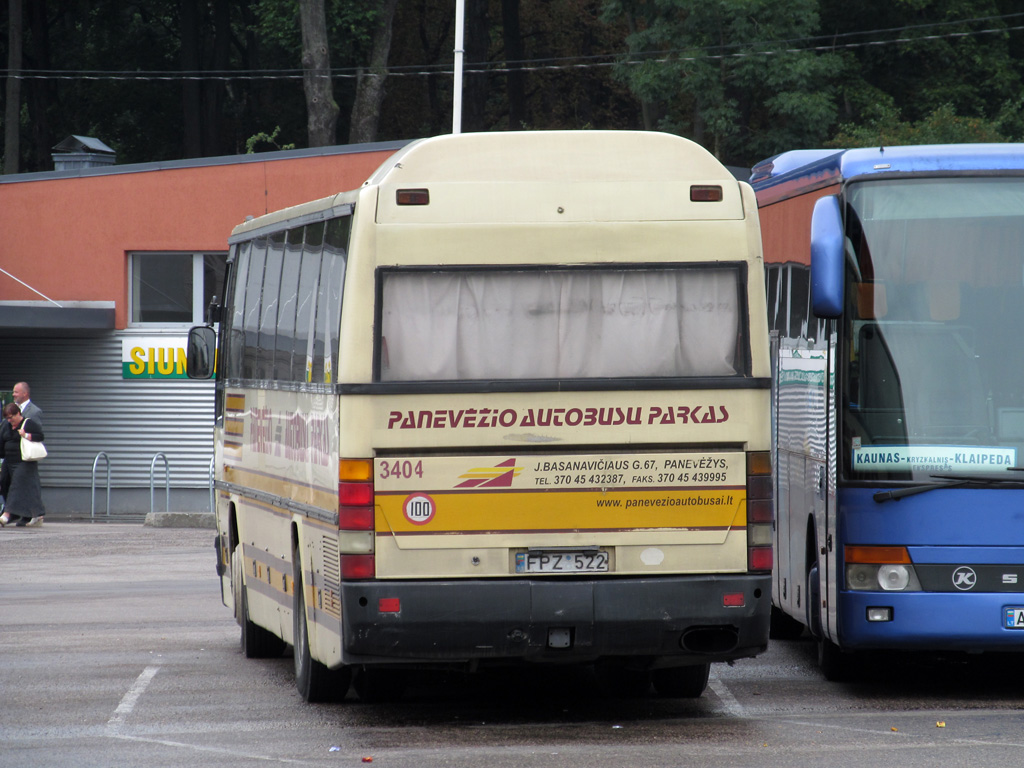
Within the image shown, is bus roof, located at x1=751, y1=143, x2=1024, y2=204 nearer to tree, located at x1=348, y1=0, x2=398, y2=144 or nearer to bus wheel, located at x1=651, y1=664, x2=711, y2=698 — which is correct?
bus wheel, located at x1=651, y1=664, x2=711, y2=698

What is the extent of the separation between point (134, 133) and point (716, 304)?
51.0 metres

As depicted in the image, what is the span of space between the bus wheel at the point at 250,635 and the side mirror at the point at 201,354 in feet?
4.98

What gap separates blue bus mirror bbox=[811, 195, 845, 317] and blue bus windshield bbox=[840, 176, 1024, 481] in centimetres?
28

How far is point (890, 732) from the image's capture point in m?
9.12

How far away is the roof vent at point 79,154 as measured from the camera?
113ft

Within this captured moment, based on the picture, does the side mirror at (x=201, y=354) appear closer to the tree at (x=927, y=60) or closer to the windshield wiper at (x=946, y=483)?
the windshield wiper at (x=946, y=483)

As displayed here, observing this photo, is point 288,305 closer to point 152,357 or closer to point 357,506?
point 357,506

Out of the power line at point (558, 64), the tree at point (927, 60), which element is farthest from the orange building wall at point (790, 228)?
the tree at point (927, 60)

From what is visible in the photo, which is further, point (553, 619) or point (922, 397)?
point (922, 397)

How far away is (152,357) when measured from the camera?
3123 centimetres

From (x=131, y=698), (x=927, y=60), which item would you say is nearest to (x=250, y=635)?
(x=131, y=698)

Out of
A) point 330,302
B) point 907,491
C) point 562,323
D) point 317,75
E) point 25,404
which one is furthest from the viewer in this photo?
point 317,75

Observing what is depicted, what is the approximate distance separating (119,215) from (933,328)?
22666 mm

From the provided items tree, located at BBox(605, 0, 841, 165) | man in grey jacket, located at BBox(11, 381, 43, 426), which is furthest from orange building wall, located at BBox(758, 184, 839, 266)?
tree, located at BBox(605, 0, 841, 165)
